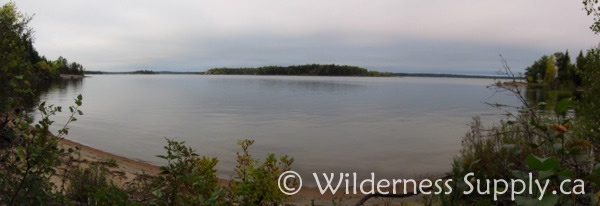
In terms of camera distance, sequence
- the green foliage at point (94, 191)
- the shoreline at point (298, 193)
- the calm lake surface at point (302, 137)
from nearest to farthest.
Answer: the green foliage at point (94, 191)
the shoreline at point (298, 193)
the calm lake surface at point (302, 137)

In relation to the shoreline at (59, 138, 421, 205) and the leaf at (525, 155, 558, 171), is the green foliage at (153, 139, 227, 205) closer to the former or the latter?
the leaf at (525, 155, 558, 171)

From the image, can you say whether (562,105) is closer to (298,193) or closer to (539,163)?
(539,163)

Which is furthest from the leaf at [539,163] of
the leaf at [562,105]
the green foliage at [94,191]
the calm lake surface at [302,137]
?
the calm lake surface at [302,137]

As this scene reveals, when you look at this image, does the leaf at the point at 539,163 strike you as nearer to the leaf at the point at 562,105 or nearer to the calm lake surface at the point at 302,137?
the leaf at the point at 562,105

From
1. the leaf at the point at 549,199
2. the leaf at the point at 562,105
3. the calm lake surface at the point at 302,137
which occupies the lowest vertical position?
the calm lake surface at the point at 302,137

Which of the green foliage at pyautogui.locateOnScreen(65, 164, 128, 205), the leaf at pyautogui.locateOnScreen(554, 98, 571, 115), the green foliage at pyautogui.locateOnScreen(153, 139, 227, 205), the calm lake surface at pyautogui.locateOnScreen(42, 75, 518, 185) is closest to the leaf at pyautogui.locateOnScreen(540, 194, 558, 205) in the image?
the leaf at pyautogui.locateOnScreen(554, 98, 571, 115)

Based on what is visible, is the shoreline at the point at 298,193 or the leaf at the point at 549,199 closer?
the leaf at the point at 549,199

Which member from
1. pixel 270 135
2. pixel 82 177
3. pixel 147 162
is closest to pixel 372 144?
pixel 270 135

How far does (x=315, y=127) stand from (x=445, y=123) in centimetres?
865

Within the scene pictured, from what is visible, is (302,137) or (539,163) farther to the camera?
(302,137)

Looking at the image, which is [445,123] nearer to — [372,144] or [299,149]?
[372,144]

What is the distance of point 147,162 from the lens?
14070mm

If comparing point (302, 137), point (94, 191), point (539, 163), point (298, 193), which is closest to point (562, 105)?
point (539, 163)

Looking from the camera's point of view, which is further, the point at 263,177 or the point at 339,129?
the point at 339,129
